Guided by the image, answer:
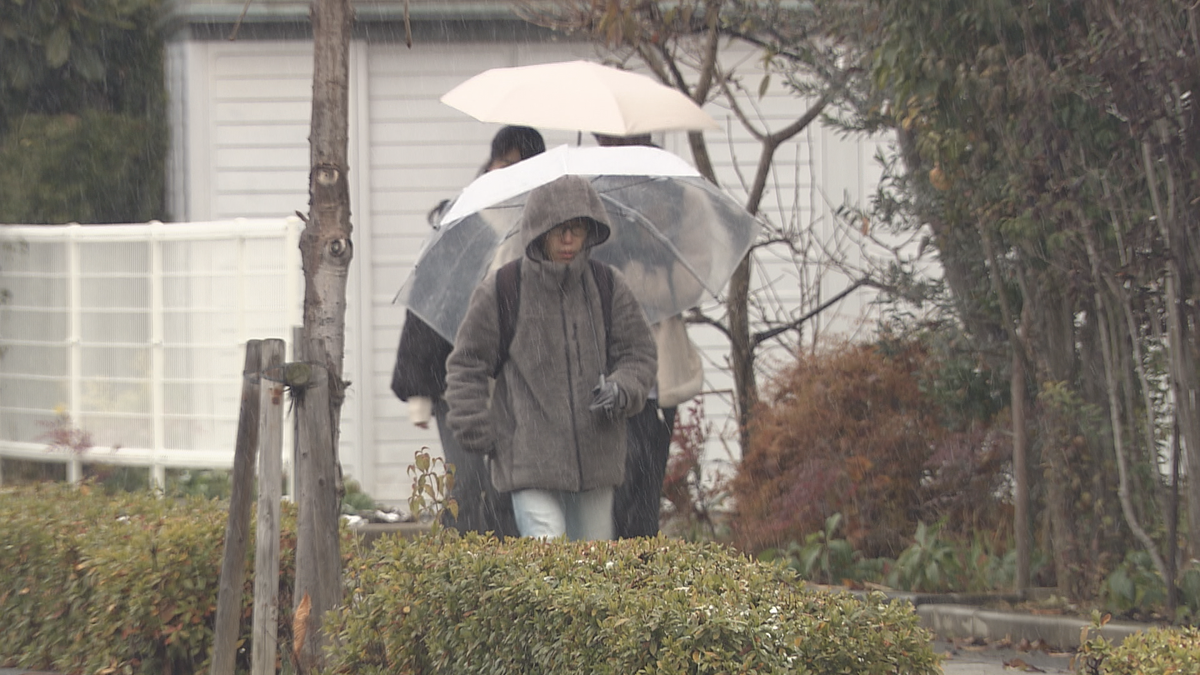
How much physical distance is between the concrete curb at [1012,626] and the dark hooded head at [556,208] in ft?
7.36

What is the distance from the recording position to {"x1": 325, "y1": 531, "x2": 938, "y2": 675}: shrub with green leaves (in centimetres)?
336

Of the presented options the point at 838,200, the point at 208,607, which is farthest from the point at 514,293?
the point at 838,200

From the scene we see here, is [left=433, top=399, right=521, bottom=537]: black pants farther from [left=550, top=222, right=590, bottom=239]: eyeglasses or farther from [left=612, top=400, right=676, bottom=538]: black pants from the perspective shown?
[left=550, top=222, right=590, bottom=239]: eyeglasses

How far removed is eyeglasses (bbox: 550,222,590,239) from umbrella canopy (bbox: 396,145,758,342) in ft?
1.92

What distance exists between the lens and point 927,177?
23.8ft

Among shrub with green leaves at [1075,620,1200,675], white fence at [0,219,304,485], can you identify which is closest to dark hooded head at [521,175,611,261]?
shrub with green leaves at [1075,620,1200,675]

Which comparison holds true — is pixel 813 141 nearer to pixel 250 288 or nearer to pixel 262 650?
pixel 250 288

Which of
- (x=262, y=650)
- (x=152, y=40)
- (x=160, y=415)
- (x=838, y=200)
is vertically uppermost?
(x=152, y=40)

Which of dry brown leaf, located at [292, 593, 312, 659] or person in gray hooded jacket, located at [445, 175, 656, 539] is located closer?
dry brown leaf, located at [292, 593, 312, 659]

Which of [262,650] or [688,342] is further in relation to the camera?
[688,342]

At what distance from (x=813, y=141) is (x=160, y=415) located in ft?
16.4

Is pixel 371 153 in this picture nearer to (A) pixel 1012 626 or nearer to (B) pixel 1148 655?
(A) pixel 1012 626

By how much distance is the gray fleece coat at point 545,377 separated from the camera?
5348mm

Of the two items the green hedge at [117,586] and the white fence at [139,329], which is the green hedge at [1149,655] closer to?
the green hedge at [117,586]
